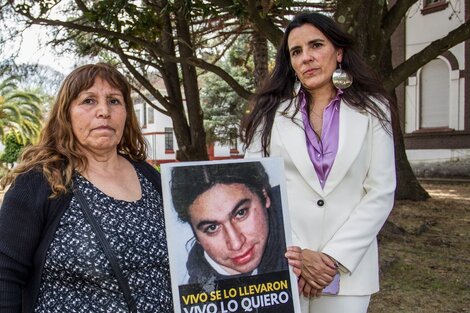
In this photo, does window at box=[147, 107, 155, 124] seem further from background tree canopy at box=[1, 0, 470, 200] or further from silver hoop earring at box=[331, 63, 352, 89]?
silver hoop earring at box=[331, 63, 352, 89]

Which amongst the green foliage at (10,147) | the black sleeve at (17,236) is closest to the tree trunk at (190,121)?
the black sleeve at (17,236)

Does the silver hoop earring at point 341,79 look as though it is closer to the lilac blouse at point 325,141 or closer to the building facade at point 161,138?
the lilac blouse at point 325,141

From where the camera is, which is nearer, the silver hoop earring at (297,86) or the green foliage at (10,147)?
the silver hoop earring at (297,86)

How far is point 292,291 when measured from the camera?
2045 millimetres

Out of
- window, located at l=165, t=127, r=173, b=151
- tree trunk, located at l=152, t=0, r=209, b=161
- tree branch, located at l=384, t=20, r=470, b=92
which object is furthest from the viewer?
window, located at l=165, t=127, r=173, b=151

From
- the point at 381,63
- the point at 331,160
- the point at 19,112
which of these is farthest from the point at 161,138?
the point at 331,160

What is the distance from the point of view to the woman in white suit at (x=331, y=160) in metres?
2.21

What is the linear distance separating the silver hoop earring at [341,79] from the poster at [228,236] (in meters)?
0.53

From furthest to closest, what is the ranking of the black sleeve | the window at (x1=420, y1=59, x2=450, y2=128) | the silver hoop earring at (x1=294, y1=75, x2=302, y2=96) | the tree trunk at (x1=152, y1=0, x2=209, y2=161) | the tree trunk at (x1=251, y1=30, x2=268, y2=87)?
1. the window at (x1=420, y1=59, x2=450, y2=128)
2. the tree trunk at (x1=251, y1=30, x2=268, y2=87)
3. the tree trunk at (x1=152, y1=0, x2=209, y2=161)
4. the silver hoop earring at (x1=294, y1=75, x2=302, y2=96)
5. the black sleeve

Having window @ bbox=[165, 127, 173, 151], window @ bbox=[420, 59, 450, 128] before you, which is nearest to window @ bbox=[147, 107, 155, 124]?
window @ bbox=[165, 127, 173, 151]

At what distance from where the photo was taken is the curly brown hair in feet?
6.43

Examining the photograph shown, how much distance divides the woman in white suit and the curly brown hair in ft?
2.52

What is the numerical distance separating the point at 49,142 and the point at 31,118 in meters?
34.3

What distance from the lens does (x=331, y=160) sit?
225 centimetres
